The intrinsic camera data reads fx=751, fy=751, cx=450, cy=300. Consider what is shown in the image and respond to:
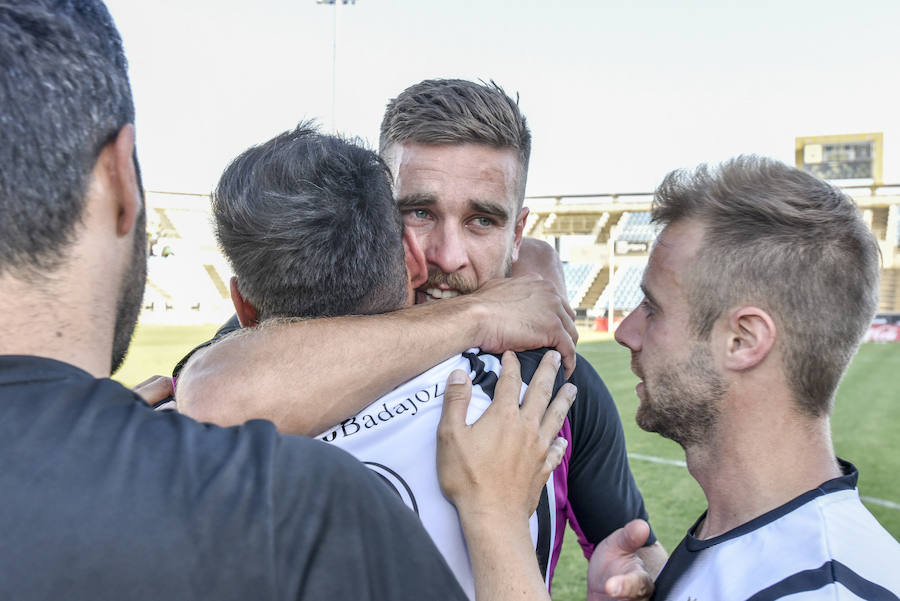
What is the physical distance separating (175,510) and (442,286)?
1656mm

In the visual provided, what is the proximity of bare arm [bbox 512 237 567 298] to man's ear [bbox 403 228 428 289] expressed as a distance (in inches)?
39.0

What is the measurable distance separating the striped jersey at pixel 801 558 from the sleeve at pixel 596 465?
37cm

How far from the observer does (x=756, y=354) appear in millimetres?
1978

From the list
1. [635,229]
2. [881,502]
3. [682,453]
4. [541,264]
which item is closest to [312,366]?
[541,264]

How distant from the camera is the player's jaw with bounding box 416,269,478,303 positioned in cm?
244

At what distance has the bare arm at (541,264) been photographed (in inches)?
116

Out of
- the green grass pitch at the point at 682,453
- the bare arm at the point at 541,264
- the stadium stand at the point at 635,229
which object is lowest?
the stadium stand at the point at 635,229

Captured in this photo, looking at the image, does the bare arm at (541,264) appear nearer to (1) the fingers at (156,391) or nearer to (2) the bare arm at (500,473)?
(2) the bare arm at (500,473)

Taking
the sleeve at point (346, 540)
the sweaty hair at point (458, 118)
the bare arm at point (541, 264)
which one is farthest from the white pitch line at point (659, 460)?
the sleeve at point (346, 540)

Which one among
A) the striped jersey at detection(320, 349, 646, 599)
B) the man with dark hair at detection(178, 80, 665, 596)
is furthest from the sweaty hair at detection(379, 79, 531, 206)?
the striped jersey at detection(320, 349, 646, 599)

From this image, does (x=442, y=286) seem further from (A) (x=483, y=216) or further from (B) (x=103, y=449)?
(B) (x=103, y=449)

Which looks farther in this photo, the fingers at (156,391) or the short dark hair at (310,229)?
the fingers at (156,391)

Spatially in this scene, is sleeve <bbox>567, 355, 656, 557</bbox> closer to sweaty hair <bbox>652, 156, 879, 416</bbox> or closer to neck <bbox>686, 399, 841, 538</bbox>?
neck <bbox>686, 399, 841, 538</bbox>

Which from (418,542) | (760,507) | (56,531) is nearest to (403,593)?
(418,542)
